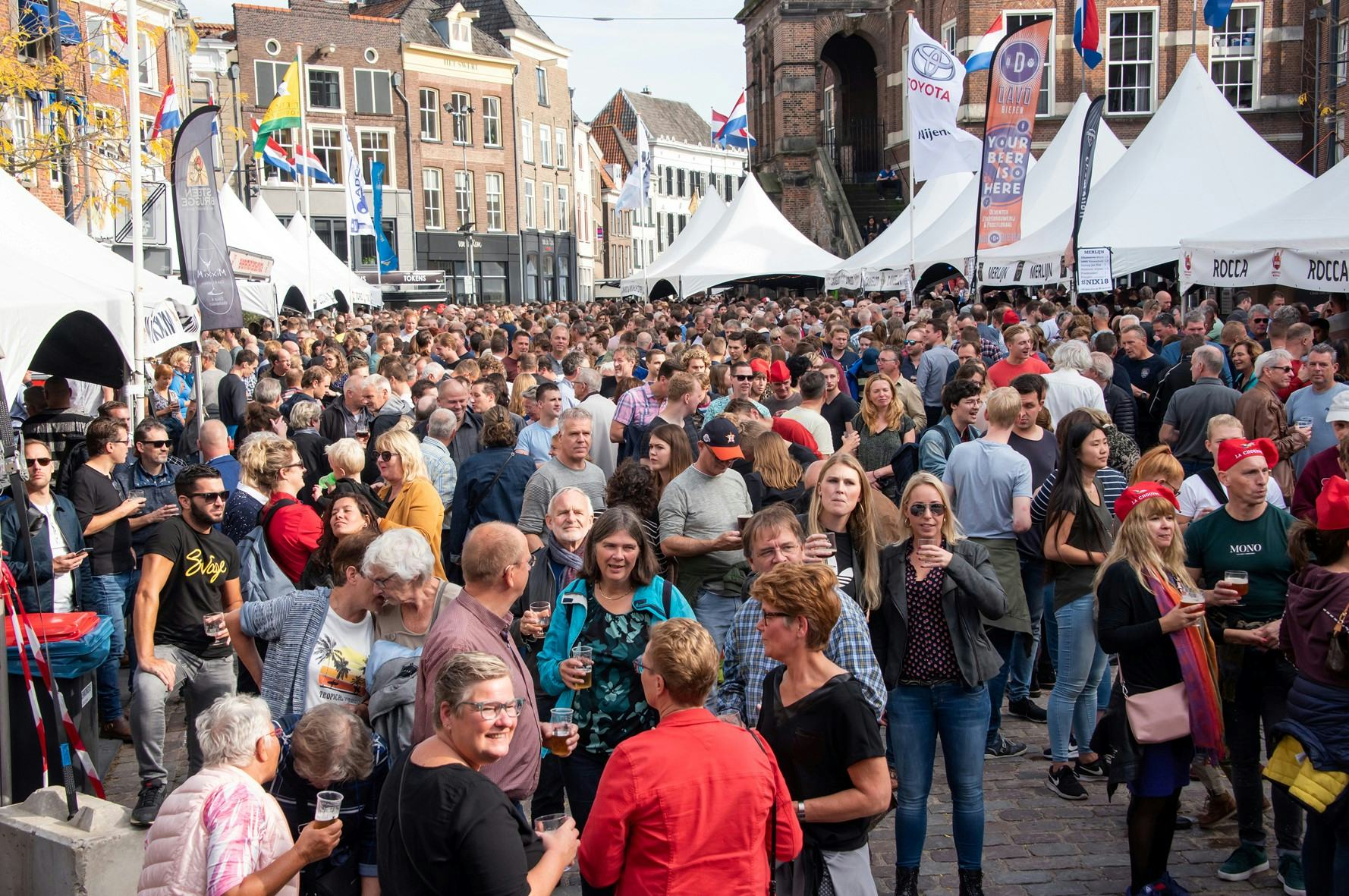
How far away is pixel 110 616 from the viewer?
24.6ft

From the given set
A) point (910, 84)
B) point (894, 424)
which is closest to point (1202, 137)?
point (910, 84)

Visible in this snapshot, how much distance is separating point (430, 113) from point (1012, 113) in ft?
137

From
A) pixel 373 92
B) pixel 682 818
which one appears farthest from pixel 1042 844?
pixel 373 92

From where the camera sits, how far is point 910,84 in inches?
747

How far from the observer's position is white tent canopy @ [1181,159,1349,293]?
37.1ft

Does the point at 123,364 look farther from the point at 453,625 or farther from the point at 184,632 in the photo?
the point at 453,625

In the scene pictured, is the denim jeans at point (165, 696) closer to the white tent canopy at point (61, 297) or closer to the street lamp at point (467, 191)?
the white tent canopy at point (61, 297)

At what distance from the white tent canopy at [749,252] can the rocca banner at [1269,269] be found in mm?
11404

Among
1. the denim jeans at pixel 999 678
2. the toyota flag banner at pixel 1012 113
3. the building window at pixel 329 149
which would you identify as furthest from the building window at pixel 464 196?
the denim jeans at pixel 999 678

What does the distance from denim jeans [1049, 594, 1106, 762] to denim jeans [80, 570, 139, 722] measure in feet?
Result: 17.7

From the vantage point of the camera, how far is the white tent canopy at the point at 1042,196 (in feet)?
66.0

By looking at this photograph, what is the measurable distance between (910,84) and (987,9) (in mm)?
14552

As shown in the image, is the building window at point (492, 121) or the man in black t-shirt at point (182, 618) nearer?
the man in black t-shirt at point (182, 618)

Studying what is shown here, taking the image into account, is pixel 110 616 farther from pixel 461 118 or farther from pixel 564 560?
pixel 461 118
